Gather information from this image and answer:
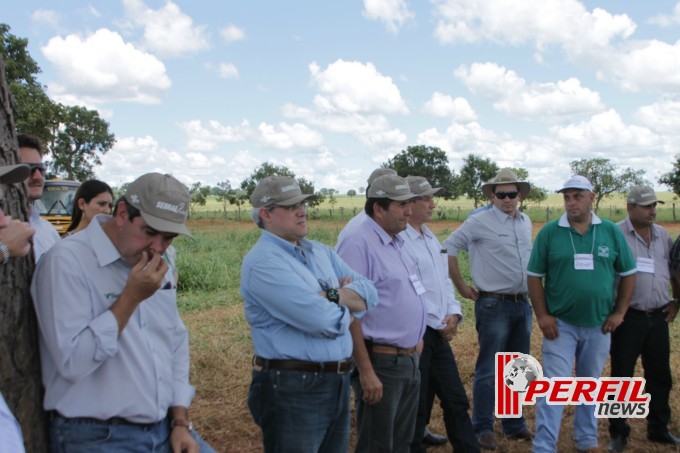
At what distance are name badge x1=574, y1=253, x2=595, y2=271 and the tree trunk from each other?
3697 mm

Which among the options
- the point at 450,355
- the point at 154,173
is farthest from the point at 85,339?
the point at 450,355

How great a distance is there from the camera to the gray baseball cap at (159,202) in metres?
2.01

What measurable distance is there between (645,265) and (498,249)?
1.21 m

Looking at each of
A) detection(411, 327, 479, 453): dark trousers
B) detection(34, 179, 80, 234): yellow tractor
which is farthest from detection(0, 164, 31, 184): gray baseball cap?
detection(34, 179, 80, 234): yellow tractor

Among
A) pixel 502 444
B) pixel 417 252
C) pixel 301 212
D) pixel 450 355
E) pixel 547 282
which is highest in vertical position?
pixel 301 212

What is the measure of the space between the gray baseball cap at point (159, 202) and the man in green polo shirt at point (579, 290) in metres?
3.24

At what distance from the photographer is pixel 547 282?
15.1 feet

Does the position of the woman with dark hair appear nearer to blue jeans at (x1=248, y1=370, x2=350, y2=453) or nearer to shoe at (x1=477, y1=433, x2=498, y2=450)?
blue jeans at (x1=248, y1=370, x2=350, y2=453)

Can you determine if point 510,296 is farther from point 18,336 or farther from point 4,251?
point 4,251

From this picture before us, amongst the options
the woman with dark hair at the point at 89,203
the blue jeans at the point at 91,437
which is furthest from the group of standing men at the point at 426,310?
the woman with dark hair at the point at 89,203

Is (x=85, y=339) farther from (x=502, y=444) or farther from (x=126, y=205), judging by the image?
(x=502, y=444)

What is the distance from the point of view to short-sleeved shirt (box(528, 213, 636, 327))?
4.36 metres

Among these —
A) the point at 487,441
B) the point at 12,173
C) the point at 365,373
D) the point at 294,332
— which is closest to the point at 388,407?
the point at 365,373

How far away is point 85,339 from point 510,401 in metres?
3.97
